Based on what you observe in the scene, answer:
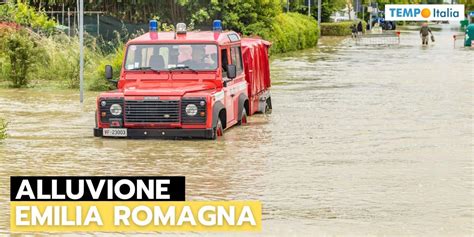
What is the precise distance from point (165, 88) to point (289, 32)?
139ft

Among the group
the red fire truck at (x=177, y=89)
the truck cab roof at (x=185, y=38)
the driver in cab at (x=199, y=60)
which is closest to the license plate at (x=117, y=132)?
the red fire truck at (x=177, y=89)

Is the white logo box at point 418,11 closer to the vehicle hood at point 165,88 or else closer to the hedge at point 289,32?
the hedge at point 289,32

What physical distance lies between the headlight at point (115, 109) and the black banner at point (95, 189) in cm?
472

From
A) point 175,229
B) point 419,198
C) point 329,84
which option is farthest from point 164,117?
point 329,84

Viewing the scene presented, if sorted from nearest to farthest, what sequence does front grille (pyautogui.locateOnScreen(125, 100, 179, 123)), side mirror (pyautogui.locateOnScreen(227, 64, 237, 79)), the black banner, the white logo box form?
the black banner → front grille (pyautogui.locateOnScreen(125, 100, 179, 123)) → side mirror (pyautogui.locateOnScreen(227, 64, 237, 79)) → the white logo box

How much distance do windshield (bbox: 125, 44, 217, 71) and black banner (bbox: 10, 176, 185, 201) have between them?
5.88 meters

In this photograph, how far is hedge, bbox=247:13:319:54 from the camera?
5705 centimetres

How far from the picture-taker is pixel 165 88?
66.1 feet

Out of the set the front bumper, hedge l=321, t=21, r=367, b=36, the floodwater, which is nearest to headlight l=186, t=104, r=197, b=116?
the front bumper

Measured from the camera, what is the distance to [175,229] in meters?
11.8

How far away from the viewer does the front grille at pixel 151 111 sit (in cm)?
1962

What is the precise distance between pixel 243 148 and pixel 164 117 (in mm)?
1462

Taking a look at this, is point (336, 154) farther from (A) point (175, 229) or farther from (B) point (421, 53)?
(B) point (421, 53)

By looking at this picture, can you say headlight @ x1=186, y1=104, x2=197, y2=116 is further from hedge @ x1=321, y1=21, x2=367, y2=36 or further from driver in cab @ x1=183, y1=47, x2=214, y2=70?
hedge @ x1=321, y1=21, x2=367, y2=36
